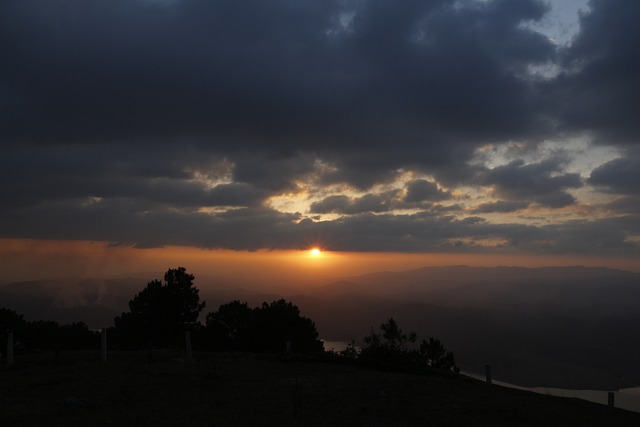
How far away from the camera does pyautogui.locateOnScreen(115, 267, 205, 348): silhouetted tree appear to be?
53.6 meters

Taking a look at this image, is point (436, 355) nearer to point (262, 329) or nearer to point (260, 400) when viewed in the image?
point (262, 329)

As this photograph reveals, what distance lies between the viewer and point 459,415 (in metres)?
15.5

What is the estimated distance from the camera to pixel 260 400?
16562mm

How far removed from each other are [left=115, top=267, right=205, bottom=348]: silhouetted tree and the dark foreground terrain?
31340mm

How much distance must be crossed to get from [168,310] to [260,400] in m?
41.9

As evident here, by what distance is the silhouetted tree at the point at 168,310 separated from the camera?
53562 millimetres

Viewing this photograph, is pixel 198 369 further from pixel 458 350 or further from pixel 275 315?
pixel 458 350

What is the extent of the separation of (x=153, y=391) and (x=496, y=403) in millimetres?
12310

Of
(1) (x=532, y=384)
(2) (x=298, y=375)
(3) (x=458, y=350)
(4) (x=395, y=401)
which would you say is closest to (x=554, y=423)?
(4) (x=395, y=401)

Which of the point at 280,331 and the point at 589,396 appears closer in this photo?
the point at 280,331

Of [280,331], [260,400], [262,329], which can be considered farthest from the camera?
[262,329]

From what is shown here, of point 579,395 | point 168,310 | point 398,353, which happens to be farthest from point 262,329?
point 579,395

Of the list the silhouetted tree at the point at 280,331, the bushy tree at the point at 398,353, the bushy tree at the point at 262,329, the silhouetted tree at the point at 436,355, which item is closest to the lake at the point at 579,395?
the silhouetted tree at the point at 436,355

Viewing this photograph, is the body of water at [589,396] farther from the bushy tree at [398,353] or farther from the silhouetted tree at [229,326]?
the silhouetted tree at [229,326]
